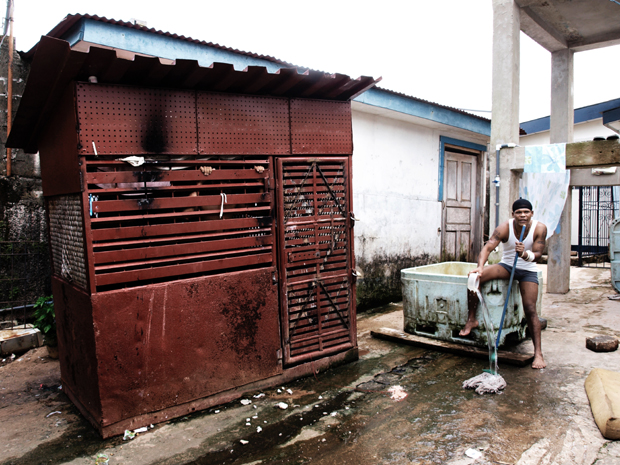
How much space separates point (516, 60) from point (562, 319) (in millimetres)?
4042

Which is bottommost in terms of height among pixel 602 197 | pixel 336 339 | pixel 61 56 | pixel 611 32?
pixel 336 339

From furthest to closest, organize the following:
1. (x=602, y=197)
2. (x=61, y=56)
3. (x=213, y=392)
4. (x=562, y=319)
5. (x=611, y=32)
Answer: (x=602, y=197)
(x=611, y=32)
(x=562, y=319)
(x=213, y=392)
(x=61, y=56)

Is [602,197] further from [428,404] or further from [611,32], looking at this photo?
[428,404]

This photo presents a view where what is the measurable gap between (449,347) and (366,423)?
198 cm

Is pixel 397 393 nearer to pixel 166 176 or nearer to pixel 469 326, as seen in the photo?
pixel 469 326

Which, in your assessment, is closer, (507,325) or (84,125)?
(84,125)

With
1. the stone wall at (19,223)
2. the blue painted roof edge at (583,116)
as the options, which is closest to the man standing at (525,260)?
the stone wall at (19,223)

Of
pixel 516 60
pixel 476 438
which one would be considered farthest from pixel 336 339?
pixel 516 60

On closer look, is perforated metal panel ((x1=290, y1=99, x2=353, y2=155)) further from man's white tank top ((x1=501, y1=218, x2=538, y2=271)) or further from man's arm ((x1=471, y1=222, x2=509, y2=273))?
man's white tank top ((x1=501, y1=218, x2=538, y2=271))

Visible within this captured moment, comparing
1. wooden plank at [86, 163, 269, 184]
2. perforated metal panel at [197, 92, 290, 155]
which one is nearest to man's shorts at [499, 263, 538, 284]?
perforated metal panel at [197, 92, 290, 155]

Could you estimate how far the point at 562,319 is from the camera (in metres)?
6.34

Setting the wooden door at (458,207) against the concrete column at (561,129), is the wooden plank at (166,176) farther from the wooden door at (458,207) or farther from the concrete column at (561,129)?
the concrete column at (561,129)

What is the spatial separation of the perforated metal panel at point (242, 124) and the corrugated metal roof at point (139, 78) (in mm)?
101

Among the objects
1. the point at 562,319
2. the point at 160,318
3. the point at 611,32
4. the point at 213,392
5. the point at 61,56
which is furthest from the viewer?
the point at 611,32
